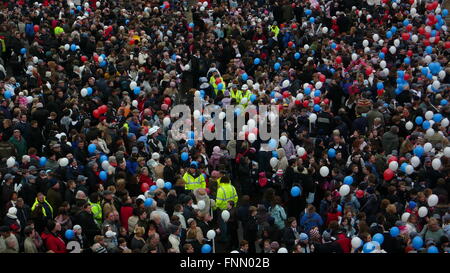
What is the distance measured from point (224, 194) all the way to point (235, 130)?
2.71 m

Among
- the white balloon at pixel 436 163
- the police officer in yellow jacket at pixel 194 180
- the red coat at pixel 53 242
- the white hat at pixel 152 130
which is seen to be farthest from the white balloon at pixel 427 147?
the red coat at pixel 53 242

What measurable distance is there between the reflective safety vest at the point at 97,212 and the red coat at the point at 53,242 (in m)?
0.82

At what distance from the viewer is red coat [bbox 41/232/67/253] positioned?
1120 cm

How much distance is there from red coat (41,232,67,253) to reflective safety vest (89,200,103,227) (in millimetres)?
824

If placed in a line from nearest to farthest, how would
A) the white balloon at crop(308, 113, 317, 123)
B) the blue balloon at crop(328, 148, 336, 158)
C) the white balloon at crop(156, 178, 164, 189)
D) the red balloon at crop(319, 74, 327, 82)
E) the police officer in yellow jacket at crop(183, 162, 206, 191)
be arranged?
the white balloon at crop(156, 178, 164, 189) < the police officer in yellow jacket at crop(183, 162, 206, 191) < the blue balloon at crop(328, 148, 336, 158) < the white balloon at crop(308, 113, 317, 123) < the red balloon at crop(319, 74, 327, 82)

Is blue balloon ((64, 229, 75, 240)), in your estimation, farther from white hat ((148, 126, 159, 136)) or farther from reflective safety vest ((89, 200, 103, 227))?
white hat ((148, 126, 159, 136))

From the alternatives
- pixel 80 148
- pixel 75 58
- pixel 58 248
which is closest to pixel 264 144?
pixel 80 148

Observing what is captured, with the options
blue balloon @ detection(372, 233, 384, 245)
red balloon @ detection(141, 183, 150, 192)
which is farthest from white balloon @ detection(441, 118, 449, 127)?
red balloon @ detection(141, 183, 150, 192)

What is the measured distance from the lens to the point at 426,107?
603 inches

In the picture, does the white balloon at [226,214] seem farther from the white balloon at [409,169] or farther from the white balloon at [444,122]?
the white balloon at [444,122]

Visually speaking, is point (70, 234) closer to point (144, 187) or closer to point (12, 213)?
point (12, 213)
